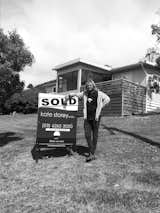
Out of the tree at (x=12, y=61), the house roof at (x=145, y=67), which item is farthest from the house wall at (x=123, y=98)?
the tree at (x=12, y=61)

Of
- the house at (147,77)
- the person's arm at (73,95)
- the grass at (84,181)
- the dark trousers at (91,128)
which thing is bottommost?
the grass at (84,181)

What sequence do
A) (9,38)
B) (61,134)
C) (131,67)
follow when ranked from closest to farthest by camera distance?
1. (61,134)
2. (9,38)
3. (131,67)

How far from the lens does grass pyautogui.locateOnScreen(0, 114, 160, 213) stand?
4.02 meters

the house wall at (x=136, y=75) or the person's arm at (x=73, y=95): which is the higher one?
the house wall at (x=136, y=75)

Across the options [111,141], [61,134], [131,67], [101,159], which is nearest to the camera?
[101,159]

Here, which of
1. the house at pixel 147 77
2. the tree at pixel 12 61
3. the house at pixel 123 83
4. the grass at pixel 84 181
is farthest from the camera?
the house at pixel 147 77

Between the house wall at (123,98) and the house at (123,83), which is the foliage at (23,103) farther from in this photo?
the house wall at (123,98)

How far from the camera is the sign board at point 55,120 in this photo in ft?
21.3

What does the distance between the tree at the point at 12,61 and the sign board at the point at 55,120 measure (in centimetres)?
207

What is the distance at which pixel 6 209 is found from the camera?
4.01 metres

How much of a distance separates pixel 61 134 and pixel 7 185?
77.5 inches

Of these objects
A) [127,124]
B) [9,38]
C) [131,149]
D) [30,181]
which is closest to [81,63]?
[127,124]

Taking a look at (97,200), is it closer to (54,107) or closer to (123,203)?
(123,203)

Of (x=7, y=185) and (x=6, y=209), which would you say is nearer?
(x=6, y=209)
